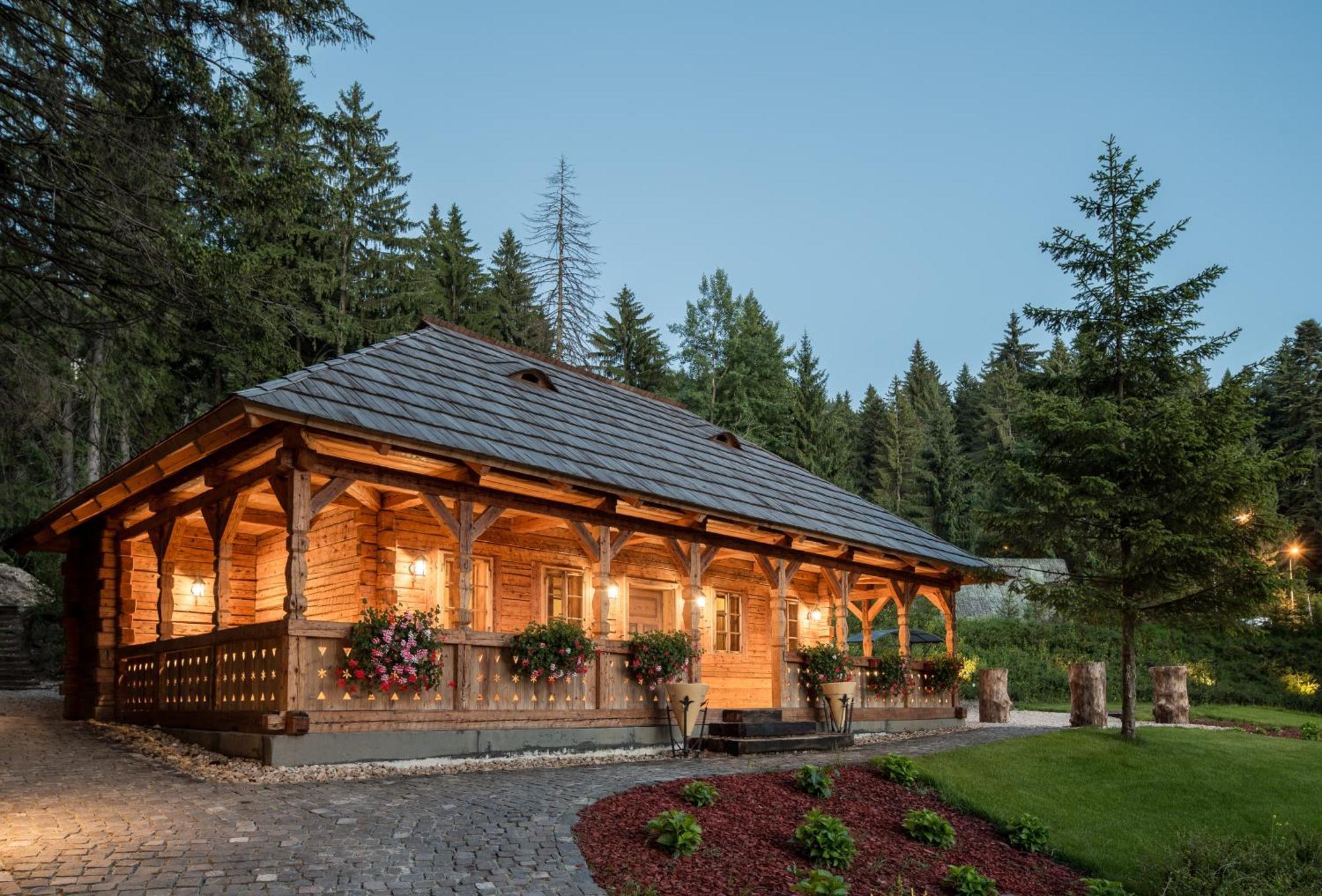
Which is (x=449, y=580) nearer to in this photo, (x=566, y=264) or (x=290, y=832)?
(x=290, y=832)

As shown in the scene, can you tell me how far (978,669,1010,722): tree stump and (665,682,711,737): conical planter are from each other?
9593mm

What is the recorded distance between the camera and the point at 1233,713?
2211cm

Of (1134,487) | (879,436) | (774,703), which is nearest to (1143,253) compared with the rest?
(1134,487)

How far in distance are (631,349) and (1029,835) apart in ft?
116

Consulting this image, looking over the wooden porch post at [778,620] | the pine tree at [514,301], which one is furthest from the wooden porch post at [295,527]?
Answer: the pine tree at [514,301]

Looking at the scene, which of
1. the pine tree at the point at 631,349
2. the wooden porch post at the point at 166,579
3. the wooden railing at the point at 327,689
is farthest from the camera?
the pine tree at the point at 631,349

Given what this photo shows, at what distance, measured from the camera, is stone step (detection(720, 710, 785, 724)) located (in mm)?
13055

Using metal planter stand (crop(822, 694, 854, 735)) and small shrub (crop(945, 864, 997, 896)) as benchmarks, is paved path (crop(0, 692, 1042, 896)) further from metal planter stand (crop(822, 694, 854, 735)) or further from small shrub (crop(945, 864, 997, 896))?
metal planter stand (crop(822, 694, 854, 735))

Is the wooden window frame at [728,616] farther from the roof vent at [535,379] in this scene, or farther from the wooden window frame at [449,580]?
the wooden window frame at [449,580]

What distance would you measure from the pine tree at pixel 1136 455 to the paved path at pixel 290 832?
789cm

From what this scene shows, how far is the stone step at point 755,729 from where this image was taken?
12805 millimetres

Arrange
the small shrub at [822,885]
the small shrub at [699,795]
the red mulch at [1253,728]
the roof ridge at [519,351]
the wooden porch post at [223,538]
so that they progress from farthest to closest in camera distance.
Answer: the red mulch at [1253,728]
the roof ridge at [519,351]
the wooden porch post at [223,538]
the small shrub at [699,795]
the small shrub at [822,885]

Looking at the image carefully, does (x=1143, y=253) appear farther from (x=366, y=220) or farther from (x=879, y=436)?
(x=879, y=436)

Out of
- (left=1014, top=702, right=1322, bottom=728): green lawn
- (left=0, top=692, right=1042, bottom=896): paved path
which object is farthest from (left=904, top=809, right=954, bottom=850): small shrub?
(left=1014, top=702, right=1322, bottom=728): green lawn
